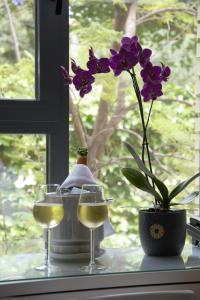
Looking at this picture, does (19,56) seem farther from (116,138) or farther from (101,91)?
(116,138)

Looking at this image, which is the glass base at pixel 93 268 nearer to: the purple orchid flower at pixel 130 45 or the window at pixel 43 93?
the window at pixel 43 93

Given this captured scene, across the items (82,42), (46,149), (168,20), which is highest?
(168,20)

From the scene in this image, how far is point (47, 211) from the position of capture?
1669mm

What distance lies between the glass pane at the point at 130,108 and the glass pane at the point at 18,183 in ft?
2.30

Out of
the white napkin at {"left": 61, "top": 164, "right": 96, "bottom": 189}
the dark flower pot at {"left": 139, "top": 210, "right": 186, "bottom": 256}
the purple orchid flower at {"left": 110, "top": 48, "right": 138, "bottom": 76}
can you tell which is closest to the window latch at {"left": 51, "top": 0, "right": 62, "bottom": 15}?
the purple orchid flower at {"left": 110, "top": 48, "right": 138, "bottom": 76}

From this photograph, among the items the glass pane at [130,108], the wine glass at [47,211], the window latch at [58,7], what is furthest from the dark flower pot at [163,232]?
the glass pane at [130,108]

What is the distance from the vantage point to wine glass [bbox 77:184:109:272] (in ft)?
5.50

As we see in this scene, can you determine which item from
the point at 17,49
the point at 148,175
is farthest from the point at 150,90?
the point at 17,49

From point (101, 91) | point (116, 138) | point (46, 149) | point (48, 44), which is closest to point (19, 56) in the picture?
point (48, 44)

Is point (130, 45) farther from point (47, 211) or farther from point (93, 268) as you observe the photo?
point (93, 268)

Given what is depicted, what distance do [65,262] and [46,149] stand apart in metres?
0.55

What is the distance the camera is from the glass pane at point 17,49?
2139 millimetres

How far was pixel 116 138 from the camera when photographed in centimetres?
351

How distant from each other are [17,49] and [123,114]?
131 centimetres
